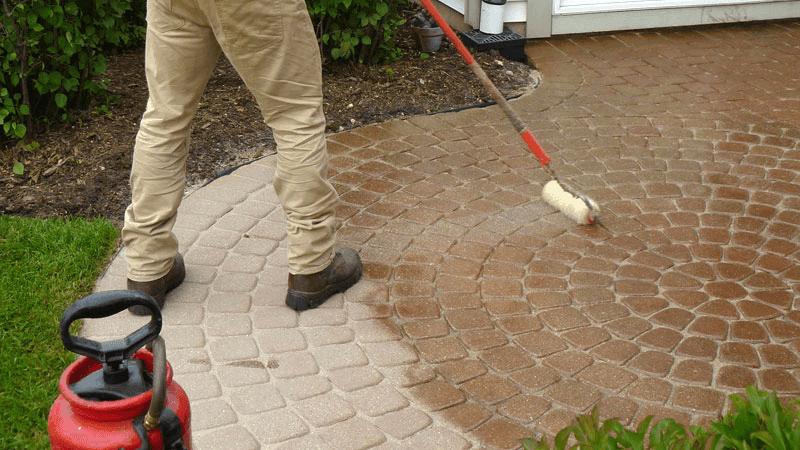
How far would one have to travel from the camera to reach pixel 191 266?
165 inches

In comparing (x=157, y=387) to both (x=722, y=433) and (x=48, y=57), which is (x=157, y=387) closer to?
(x=722, y=433)

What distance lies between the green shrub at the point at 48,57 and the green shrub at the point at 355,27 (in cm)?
143

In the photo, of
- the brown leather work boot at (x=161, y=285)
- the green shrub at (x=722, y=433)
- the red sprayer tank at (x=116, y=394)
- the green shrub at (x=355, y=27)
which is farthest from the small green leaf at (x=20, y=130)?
the green shrub at (x=722, y=433)

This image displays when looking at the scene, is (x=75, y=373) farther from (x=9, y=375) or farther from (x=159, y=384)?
(x=9, y=375)

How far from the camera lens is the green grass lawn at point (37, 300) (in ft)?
10.5

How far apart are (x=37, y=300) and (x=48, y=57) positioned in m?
2.04

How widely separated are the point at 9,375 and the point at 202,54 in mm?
1507

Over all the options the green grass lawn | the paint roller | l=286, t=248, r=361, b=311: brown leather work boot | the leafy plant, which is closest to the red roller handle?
the paint roller

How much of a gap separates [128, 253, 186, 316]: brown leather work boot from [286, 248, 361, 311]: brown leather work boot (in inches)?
20.9

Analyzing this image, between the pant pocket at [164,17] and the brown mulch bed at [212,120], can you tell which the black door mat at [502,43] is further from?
the pant pocket at [164,17]

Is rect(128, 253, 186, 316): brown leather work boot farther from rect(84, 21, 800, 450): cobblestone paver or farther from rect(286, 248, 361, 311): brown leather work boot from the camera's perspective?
rect(286, 248, 361, 311): brown leather work boot

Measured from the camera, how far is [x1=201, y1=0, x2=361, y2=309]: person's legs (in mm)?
3381

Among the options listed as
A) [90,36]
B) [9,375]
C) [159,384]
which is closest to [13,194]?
[90,36]

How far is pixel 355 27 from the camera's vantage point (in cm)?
637
